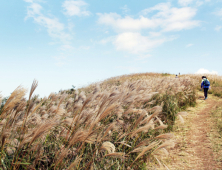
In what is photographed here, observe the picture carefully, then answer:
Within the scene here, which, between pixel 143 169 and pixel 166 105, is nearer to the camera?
pixel 143 169

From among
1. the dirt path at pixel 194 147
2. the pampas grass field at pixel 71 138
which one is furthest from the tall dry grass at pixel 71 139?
the dirt path at pixel 194 147

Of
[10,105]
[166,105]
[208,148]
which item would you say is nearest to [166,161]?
[208,148]

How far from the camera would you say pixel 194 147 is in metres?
4.30

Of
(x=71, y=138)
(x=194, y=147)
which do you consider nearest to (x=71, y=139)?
(x=71, y=138)

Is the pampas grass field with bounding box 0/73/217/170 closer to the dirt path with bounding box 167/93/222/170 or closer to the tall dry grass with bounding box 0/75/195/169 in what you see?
the tall dry grass with bounding box 0/75/195/169

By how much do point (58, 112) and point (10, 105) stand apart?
758mm

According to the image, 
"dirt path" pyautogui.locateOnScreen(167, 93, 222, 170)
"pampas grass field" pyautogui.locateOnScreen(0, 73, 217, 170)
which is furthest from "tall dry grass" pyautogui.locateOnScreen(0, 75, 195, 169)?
"dirt path" pyautogui.locateOnScreen(167, 93, 222, 170)

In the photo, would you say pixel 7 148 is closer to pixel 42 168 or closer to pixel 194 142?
pixel 42 168

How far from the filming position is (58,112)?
256 centimetres

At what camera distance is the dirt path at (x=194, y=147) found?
3.53 meters

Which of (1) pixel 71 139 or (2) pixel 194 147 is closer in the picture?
(1) pixel 71 139

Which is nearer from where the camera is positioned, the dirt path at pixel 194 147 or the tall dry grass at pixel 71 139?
the tall dry grass at pixel 71 139

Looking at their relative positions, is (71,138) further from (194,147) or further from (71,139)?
(194,147)

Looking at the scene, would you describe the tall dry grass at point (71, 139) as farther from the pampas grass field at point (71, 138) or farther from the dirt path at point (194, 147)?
the dirt path at point (194, 147)
